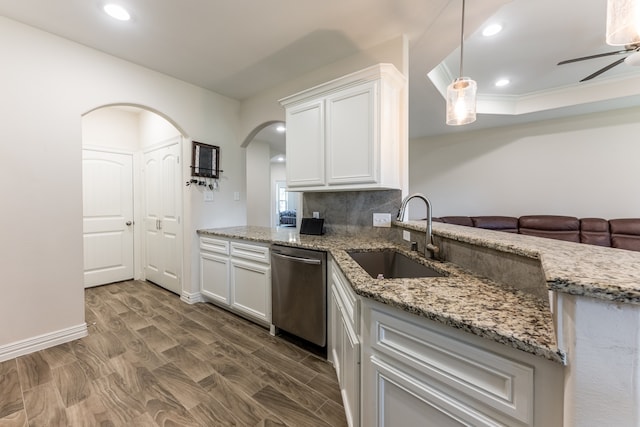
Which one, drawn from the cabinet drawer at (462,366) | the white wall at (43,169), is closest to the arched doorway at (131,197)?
the white wall at (43,169)

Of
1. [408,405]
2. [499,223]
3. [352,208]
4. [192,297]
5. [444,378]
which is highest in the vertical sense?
[352,208]

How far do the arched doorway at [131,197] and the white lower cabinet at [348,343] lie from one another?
2.53 meters

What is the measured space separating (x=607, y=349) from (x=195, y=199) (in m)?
3.37

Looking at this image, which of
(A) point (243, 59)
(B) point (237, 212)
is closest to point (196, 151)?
(B) point (237, 212)

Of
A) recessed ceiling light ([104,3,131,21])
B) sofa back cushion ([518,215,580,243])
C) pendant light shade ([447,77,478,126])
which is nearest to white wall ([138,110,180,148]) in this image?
recessed ceiling light ([104,3,131,21])

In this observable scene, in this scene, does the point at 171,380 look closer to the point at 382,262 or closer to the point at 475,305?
the point at 382,262

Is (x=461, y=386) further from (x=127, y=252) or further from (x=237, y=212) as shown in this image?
(x=127, y=252)

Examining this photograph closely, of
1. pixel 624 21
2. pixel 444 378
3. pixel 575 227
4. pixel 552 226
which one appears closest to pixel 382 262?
pixel 444 378

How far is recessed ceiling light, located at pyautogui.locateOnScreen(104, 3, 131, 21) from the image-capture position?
1.85 m

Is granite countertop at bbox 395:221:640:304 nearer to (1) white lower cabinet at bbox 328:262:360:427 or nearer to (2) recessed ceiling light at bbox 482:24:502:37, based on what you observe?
(1) white lower cabinet at bbox 328:262:360:427

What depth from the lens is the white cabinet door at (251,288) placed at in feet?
7.74

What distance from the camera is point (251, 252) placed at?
248 cm

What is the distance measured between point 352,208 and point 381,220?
34 centimetres

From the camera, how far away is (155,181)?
370 centimetres
